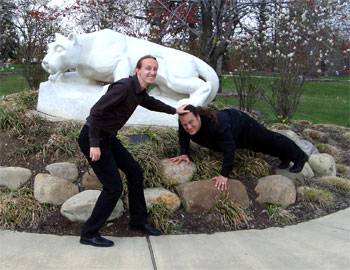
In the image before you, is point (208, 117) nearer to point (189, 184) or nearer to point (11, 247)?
point (189, 184)

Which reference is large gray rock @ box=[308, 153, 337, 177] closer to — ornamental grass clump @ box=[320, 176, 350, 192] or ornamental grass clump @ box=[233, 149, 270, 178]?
ornamental grass clump @ box=[320, 176, 350, 192]

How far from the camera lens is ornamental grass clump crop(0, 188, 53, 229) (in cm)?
366

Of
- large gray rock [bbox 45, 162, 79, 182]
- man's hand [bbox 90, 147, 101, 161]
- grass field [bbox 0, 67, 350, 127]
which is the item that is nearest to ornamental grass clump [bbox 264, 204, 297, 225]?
man's hand [bbox 90, 147, 101, 161]

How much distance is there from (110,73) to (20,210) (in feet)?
8.16

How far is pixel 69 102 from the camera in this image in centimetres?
541

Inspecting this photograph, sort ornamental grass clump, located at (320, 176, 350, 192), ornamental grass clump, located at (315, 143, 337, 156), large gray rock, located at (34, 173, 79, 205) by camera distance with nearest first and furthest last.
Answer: large gray rock, located at (34, 173, 79, 205), ornamental grass clump, located at (320, 176, 350, 192), ornamental grass clump, located at (315, 143, 337, 156)

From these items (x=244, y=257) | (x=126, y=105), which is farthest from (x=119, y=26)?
(x=244, y=257)

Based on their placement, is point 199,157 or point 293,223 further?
point 199,157

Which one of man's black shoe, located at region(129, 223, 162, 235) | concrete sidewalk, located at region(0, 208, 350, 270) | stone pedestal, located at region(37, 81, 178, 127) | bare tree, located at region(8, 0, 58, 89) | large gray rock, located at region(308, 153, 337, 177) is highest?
bare tree, located at region(8, 0, 58, 89)

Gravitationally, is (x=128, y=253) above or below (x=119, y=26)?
below

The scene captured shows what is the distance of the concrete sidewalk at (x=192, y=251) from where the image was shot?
115 inches

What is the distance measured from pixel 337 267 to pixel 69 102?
4.08 metres

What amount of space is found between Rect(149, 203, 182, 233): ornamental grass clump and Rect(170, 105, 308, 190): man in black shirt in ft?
2.09

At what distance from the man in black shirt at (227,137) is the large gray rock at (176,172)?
0.08 meters
